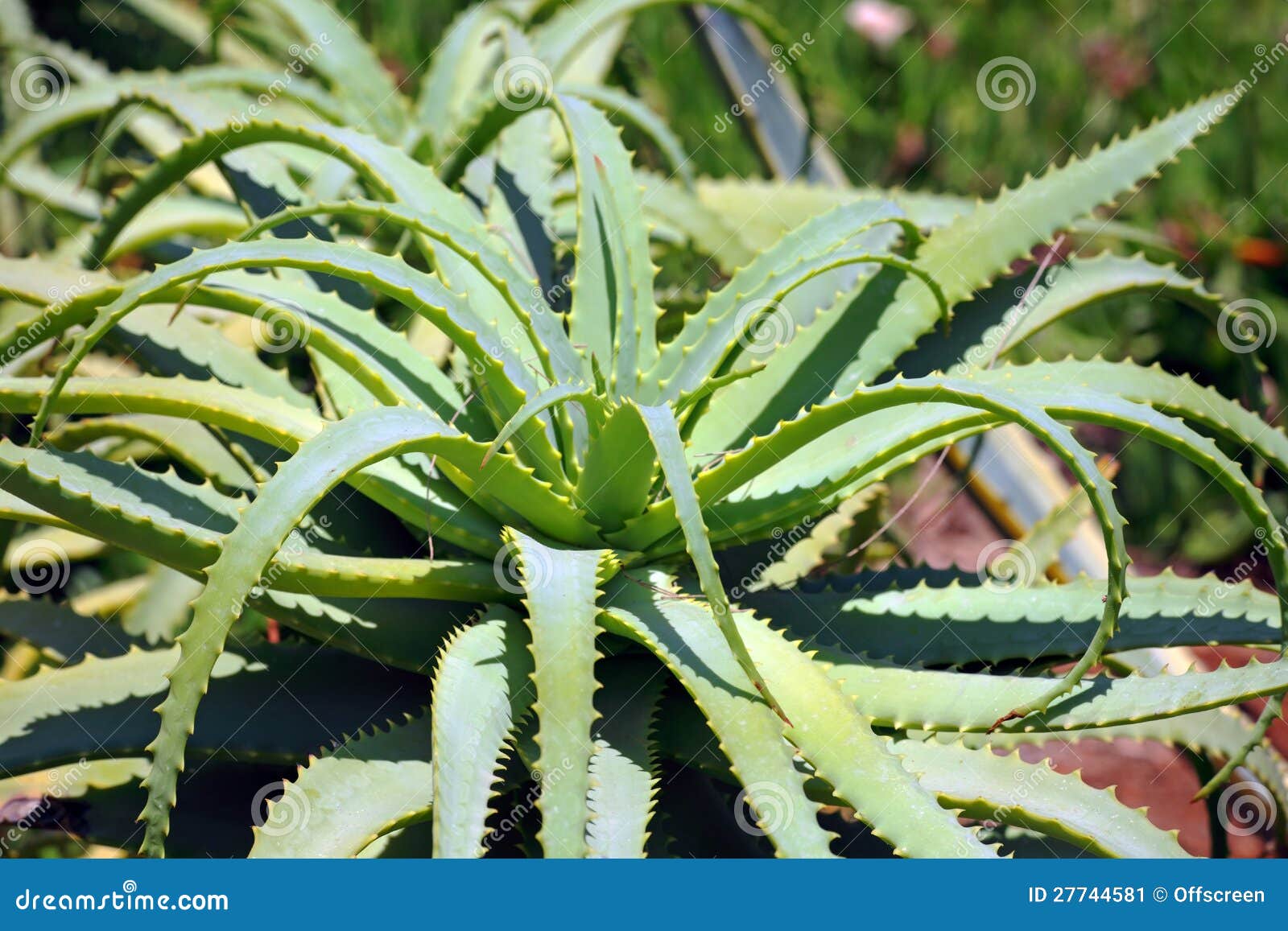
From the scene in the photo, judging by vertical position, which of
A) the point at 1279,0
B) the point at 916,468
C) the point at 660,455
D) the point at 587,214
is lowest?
the point at 660,455

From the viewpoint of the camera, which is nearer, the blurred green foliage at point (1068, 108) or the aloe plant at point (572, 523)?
the aloe plant at point (572, 523)

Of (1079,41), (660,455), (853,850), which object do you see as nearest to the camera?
(660,455)

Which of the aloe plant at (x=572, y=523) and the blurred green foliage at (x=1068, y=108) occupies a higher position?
the blurred green foliage at (x=1068, y=108)

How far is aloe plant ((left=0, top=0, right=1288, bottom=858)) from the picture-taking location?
830mm

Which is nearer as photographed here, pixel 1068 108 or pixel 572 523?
pixel 572 523

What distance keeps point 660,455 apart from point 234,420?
368mm

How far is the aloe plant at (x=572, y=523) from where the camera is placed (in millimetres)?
830

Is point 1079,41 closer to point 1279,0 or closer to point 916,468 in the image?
point 1279,0

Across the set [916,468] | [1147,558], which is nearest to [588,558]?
[916,468]

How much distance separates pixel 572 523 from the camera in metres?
0.99

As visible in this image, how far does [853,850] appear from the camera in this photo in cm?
104

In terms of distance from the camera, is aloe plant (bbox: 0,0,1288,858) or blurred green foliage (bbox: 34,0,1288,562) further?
blurred green foliage (bbox: 34,0,1288,562)

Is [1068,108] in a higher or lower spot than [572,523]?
higher

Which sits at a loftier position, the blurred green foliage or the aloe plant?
the blurred green foliage
